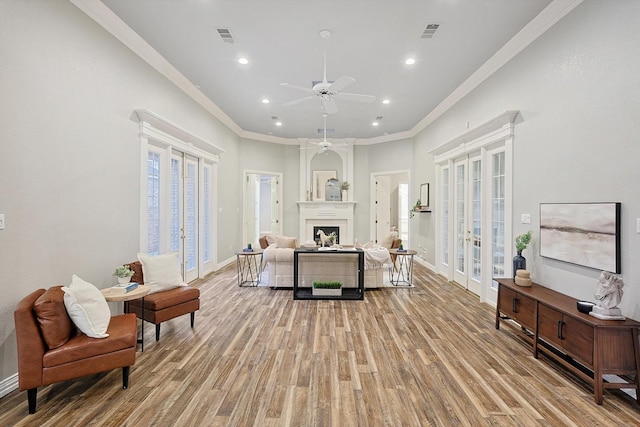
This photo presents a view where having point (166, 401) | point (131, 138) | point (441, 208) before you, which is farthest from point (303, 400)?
point (441, 208)

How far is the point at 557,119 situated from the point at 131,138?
488 cm

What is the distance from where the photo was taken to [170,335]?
→ 11.8ft

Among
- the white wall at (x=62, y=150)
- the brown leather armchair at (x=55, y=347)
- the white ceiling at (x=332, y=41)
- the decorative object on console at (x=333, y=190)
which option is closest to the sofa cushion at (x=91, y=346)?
the brown leather armchair at (x=55, y=347)

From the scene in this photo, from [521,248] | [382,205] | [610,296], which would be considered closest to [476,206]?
[521,248]

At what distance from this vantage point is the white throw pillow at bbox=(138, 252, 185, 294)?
3.61m

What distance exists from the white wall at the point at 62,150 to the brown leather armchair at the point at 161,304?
1.13 ft

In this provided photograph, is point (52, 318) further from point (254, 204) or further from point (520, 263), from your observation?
point (254, 204)

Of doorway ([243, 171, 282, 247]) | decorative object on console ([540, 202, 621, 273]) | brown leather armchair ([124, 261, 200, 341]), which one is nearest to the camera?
decorative object on console ([540, 202, 621, 273])

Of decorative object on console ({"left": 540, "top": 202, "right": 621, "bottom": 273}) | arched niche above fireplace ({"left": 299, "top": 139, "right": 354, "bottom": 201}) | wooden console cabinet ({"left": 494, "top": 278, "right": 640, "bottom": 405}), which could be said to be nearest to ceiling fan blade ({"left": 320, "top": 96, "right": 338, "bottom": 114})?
decorative object on console ({"left": 540, "top": 202, "right": 621, "bottom": 273})

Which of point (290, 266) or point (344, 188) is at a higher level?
point (344, 188)

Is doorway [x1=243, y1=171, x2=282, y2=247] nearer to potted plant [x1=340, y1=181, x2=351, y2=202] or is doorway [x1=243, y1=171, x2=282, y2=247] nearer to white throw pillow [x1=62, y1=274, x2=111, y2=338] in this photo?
potted plant [x1=340, y1=181, x2=351, y2=202]

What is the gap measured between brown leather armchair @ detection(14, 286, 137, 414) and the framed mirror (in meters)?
6.36

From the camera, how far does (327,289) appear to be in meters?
5.08

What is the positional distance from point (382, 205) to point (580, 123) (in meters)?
6.54
